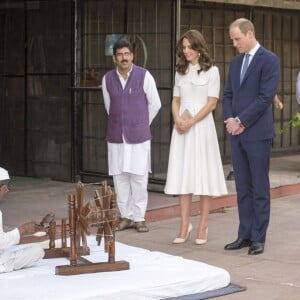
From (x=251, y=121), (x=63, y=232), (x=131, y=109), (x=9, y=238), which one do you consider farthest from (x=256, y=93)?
(x=9, y=238)

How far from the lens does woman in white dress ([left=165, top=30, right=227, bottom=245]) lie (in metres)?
7.59

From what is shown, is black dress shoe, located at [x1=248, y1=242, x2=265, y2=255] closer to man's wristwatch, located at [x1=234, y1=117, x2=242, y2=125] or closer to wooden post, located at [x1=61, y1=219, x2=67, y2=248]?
man's wristwatch, located at [x1=234, y1=117, x2=242, y2=125]

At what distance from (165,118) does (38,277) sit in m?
4.44

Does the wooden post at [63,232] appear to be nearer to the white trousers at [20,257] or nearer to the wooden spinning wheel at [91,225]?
the wooden spinning wheel at [91,225]

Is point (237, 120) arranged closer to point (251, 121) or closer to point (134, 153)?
point (251, 121)

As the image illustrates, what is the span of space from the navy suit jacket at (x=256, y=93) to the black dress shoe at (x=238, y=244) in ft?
3.10

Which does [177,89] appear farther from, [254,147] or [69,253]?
[69,253]

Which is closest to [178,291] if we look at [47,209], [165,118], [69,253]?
[69,253]

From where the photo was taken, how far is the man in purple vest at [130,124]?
26.8 ft

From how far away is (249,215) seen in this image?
748 centimetres

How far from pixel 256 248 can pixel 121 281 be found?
6.41ft

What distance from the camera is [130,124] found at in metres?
8.17

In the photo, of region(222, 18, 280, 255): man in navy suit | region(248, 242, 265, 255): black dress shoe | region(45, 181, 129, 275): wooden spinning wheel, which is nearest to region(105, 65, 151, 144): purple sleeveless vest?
region(222, 18, 280, 255): man in navy suit

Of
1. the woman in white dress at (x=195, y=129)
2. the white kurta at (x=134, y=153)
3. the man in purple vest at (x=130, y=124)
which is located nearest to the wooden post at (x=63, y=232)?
the woman in white dress at (x=195, y=129)
